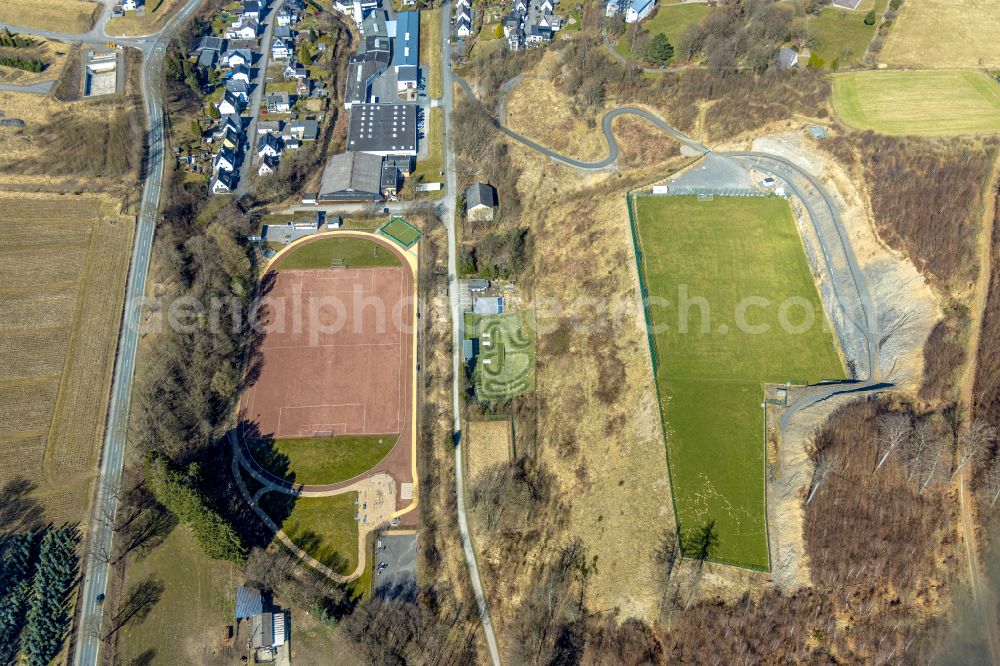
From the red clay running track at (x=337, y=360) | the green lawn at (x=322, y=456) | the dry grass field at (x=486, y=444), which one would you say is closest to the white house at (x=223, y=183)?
the red clay running track at (x=337, y=360)

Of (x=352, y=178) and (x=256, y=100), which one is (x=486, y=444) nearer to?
(x=352, y=178)

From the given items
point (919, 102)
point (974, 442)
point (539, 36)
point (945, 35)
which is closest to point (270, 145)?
point (539, 36)

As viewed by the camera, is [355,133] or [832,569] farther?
[355,133]

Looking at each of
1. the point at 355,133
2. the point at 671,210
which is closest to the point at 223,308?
the point at 355,133

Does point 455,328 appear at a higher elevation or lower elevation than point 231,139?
lower

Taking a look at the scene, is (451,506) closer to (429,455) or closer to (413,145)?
(429,455)

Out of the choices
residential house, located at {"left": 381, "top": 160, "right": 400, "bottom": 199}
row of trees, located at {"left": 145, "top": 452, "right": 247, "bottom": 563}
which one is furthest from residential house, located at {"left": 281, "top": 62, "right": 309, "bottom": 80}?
row of trees, located at {"left": 145, "top": 452, "right": 247, "bottom": 563}

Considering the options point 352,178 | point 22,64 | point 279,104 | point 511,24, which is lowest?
point 352,178

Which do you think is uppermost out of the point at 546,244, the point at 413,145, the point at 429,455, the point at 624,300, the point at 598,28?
the point at 598,28
